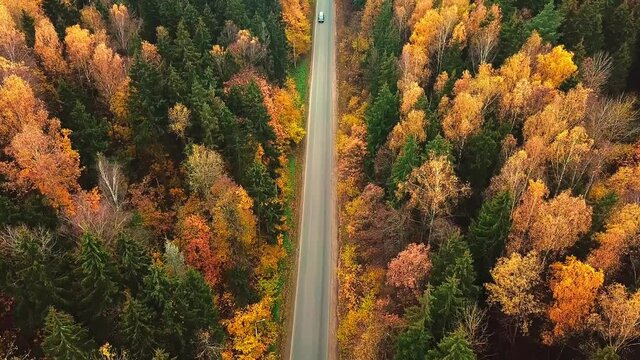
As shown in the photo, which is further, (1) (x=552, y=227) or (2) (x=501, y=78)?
(2) (x=501, y=78)

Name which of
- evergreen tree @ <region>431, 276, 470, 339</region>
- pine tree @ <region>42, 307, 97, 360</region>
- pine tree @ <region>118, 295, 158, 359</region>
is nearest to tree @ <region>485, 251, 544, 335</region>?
evergreen tree @ <region>431, 276, 470, 339</region>

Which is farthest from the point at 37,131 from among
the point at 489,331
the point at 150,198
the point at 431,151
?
the point at 489,331

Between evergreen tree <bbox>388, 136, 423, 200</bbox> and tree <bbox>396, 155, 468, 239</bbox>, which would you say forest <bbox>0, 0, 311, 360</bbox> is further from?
tree <bbox>396, 155, 468, 239</bbox>

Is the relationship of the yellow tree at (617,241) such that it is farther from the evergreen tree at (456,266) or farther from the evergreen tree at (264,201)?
the evergreen tree at (264,201)

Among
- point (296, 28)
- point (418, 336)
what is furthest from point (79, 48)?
point (418, 336)

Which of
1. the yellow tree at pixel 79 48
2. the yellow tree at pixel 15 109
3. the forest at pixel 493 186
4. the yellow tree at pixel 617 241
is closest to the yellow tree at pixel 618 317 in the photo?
the forest at pixel 493 186

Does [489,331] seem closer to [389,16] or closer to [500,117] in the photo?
[500,117]
